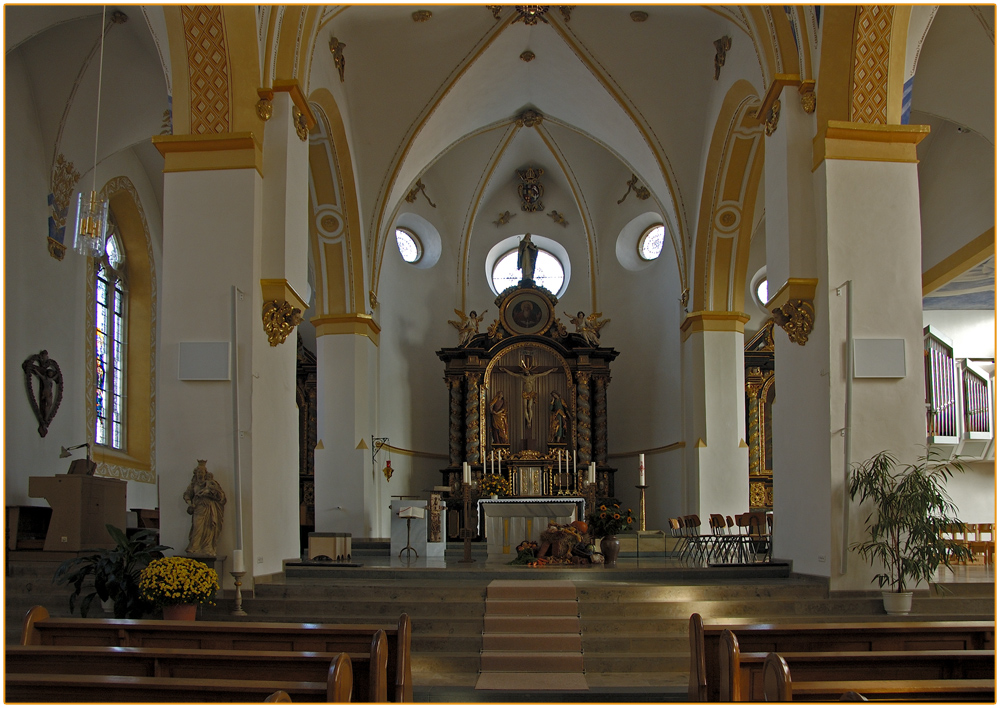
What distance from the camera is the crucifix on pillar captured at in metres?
20.2

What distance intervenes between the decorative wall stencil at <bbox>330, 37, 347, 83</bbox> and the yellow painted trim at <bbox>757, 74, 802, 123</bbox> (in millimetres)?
6899

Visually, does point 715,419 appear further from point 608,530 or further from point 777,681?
point 777,681

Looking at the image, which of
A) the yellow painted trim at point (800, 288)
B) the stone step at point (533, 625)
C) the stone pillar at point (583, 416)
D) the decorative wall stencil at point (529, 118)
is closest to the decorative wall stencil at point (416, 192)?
the decorative wall stencil at point (529, 118)

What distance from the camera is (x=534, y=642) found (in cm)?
823

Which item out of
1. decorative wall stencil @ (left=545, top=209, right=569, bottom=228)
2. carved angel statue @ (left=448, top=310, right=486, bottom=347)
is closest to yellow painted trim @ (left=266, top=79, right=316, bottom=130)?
carved angel statue @ (left=448, top=310, right=486, bottom=347)

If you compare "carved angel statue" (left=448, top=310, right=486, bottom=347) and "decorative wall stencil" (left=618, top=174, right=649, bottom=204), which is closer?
"carved angel statue" (left=448, top=310, right=486, bottom=347)

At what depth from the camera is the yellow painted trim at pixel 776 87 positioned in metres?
10.4

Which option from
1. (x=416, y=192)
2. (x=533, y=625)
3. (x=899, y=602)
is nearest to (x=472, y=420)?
(x=416, y=192)

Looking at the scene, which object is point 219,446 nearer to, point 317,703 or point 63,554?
point 63,554

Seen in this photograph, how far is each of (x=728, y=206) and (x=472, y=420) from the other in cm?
727

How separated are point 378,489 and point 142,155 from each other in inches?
305

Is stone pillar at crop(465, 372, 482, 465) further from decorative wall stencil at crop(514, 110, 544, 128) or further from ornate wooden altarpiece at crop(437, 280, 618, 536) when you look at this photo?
decorative wall stencil at crop(514, 110, 544, 128)

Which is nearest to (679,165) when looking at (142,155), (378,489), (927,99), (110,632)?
(927,99)

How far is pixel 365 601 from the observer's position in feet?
29.8
